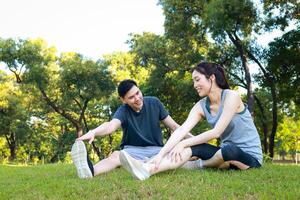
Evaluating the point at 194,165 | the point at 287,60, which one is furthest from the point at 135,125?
the point at 287,60

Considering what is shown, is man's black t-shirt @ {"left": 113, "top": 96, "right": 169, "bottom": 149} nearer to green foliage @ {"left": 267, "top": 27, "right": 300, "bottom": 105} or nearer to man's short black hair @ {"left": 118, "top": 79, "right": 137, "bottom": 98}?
man's short black hair @ {"left": 118, "top": 79, "right": 137, "bottom": 98}

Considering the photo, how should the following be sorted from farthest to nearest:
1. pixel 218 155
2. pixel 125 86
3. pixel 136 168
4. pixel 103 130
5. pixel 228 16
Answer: pixel 228 16 < pixel 125 86 < pixel 103 130 < pixel 218 155 < pixel 136 168

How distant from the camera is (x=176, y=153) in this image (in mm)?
4793

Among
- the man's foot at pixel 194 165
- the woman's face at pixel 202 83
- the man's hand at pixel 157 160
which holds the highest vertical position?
the woman's face at pixel 202 83

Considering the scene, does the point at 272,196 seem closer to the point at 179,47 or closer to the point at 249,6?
the point at 249,6

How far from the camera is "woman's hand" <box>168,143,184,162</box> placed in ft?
15.7

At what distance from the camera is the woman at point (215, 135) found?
4816 mm

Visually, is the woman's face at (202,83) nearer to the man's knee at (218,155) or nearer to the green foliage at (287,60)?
the man's knee at (218,155)

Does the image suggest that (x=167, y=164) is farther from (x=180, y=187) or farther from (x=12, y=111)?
(x=12, y=111)

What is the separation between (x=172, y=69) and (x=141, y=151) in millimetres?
17363

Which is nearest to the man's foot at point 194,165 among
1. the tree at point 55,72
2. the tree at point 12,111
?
the tree at point 55,72

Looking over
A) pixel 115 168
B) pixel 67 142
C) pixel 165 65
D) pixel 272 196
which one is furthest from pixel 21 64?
pixel 272 196

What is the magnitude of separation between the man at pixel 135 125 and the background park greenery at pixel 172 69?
34.6ft

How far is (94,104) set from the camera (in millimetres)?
34000
